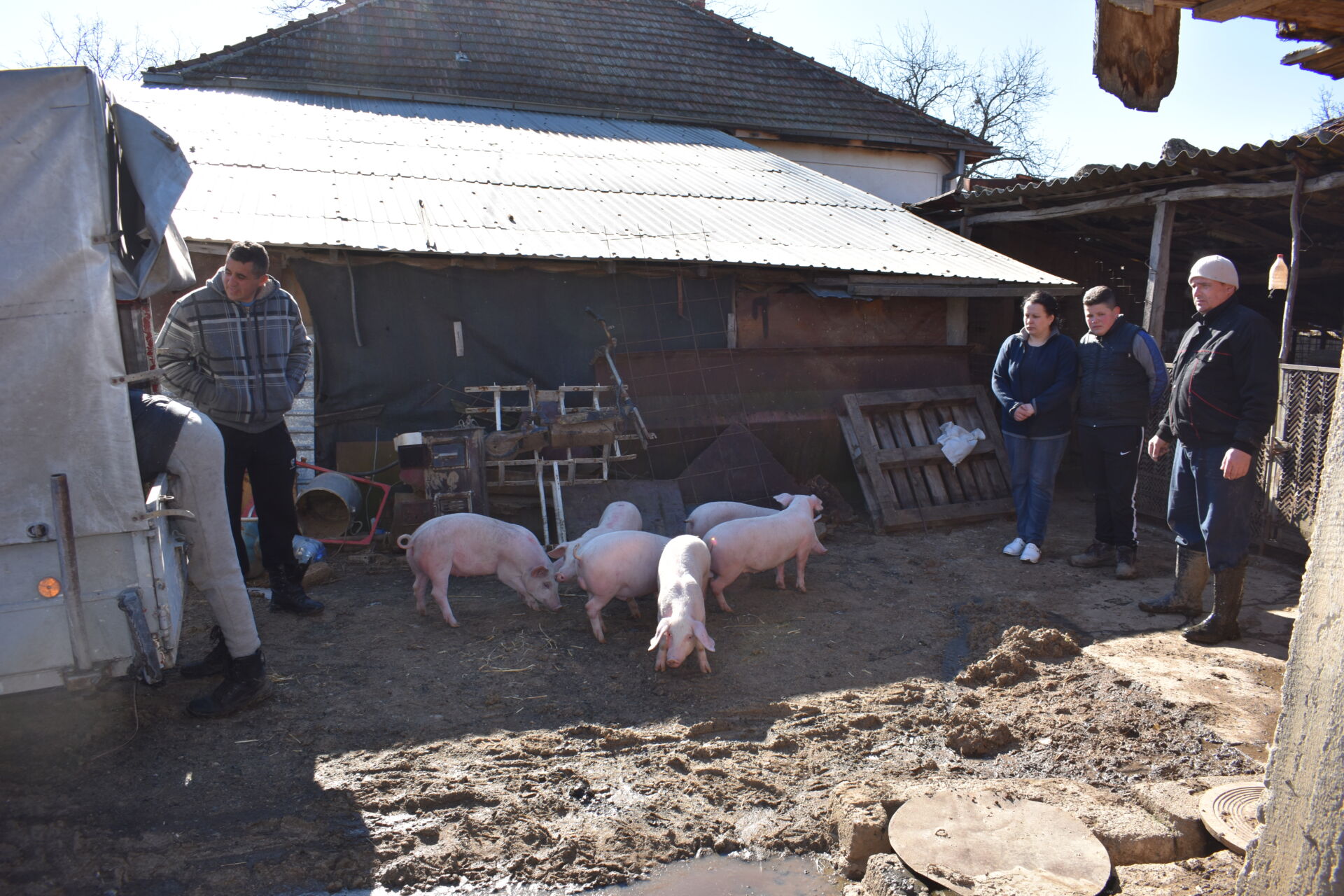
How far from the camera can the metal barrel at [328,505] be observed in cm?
672

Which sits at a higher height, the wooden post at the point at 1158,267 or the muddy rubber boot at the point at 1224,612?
the wooden post at the point at 1158,267

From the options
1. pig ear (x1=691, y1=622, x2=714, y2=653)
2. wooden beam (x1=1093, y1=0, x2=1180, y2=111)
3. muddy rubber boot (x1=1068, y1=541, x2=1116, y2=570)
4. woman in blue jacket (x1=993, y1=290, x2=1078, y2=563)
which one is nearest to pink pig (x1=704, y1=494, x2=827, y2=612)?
pig ear (x1=691, y1=622, x2=714, y2=653)

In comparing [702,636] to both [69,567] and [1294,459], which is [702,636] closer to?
[69,567]

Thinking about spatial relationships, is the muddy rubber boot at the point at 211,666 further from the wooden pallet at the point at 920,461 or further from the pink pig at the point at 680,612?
the wooden pallet at the point at 920,461

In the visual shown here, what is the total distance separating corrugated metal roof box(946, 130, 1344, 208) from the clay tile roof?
20.6 feet

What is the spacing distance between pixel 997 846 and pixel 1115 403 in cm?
409

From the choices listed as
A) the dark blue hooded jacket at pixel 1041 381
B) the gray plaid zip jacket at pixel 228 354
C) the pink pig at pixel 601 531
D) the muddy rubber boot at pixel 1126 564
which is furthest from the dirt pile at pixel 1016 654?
the gray plaid zip jacket at pixel 228 354

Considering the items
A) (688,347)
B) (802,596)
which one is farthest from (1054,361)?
(688,347)

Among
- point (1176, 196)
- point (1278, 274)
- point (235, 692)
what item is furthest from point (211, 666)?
point (1176, 196)

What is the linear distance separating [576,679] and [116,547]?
7.20 feet

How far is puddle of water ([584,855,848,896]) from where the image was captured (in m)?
2.92

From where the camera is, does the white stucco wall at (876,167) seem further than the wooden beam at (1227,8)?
Yes

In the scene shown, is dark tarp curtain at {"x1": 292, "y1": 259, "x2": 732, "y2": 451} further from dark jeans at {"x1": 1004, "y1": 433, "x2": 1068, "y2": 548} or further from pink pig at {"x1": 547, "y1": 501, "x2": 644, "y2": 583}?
dark jeans at {"x1": 1004, "y1": 433, "x2": 1068, "y2": 548}

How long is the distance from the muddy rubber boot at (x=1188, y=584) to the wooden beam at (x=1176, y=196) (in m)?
4.10
